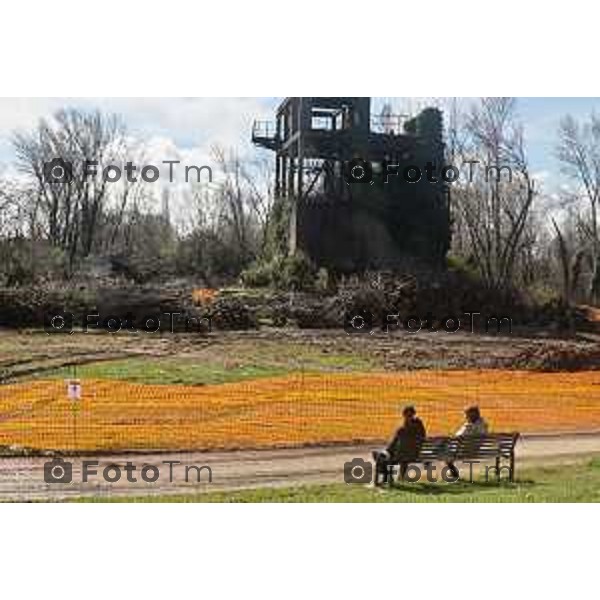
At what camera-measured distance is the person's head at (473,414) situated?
11.3 meters

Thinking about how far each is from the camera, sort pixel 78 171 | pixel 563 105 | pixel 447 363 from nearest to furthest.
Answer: pixel 563 105 → pixel 78 171 → pixel 447 363

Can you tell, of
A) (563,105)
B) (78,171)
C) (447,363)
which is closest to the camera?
(563,105)

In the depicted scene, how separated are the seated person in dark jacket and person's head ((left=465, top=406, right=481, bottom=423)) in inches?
24.9

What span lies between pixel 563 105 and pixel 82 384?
19.5 feet

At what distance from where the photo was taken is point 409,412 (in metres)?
11.3

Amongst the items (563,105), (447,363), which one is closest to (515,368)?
(447,363)

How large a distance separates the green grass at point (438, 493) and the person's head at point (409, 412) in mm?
763

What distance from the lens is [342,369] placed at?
11.5 metres

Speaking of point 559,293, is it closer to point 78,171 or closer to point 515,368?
point 515,368

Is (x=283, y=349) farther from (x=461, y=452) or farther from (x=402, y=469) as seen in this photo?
(x=461, y=452)

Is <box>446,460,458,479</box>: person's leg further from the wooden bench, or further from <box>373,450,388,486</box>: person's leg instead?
<box>373,450,388,486</box>: person's leg

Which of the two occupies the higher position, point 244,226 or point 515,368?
point 244,226

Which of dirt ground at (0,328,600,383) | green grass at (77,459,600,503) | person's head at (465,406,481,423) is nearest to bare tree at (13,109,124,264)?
dirt ground at (0,328,600,383)

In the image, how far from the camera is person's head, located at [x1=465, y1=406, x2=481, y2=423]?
11344 millimetres
